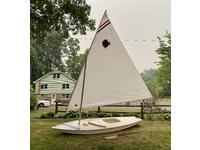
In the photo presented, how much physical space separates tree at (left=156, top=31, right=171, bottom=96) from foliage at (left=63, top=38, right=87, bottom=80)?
0.74 meters

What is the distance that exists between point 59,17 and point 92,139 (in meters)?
1.20

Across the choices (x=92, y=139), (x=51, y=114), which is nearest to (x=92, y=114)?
(x=92, y=139)

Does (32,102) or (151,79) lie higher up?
(151,79)

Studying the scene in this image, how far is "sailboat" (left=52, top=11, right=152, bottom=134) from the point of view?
3.68 m

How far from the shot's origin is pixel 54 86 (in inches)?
149

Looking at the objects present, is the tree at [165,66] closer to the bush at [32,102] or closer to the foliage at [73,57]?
the foliage at [73,57]

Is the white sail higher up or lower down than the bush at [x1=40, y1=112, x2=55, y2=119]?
higher up

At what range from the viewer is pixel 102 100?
3750 mm

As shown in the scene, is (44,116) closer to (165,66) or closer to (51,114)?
(51,114)

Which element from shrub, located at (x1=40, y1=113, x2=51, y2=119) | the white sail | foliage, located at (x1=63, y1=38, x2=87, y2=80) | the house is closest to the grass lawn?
shrub, located at (x1=40, y1=113, x2=51, y2=119)

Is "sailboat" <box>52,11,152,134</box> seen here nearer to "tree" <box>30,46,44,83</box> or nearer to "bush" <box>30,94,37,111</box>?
"bush" <box>30,94,37,111</box>

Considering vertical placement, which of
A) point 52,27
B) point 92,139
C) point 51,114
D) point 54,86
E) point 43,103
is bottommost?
point 92,139
